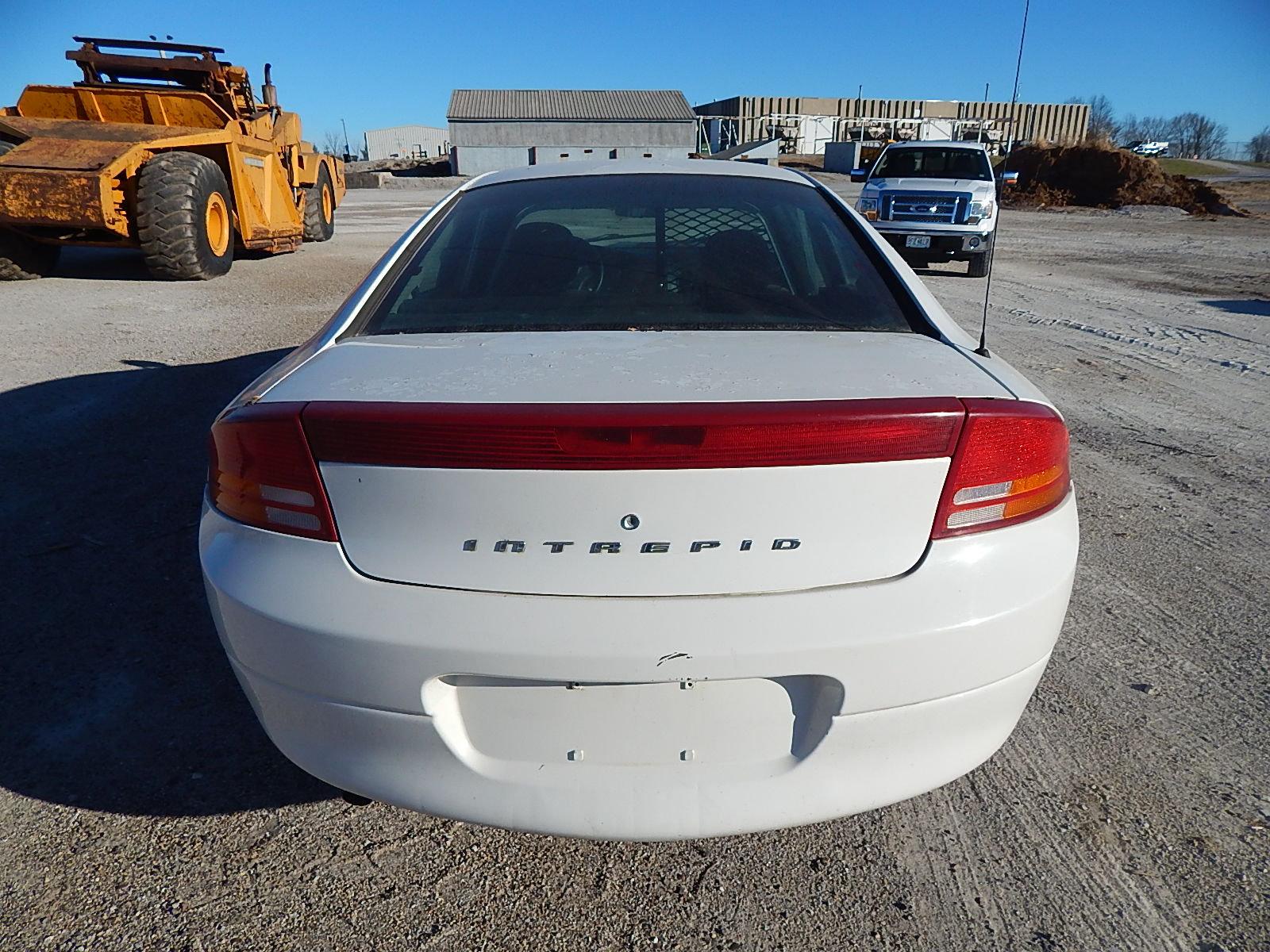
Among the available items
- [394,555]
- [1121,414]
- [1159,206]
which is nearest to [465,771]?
[394,555]

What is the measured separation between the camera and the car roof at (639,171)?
2.87m

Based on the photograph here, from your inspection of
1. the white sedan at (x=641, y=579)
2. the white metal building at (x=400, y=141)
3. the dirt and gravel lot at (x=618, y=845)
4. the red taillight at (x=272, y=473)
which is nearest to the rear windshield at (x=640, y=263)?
the white sedan at (x=641, y=579)

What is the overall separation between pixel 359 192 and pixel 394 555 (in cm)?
3850

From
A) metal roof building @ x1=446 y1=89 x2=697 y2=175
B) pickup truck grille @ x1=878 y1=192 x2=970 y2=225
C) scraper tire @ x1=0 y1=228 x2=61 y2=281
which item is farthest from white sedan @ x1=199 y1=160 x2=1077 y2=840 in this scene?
metal roof building @ x1=446 y1=89 x2=697 y2=175

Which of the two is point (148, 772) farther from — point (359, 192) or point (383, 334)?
point (359, 192)

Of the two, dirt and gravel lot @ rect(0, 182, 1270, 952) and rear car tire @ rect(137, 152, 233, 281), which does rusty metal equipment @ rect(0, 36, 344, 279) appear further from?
dirt and gravel lot @ rect(0, 182, 1270, 952)

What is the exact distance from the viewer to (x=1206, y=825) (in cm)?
201

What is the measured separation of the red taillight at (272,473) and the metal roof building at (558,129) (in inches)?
2138

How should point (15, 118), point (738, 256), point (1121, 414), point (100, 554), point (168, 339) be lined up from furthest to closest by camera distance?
1. point (15, 118)
2. point (168, 339)
3. point (1121, 414)
4. point (100, 554)
5. point (738, 256)

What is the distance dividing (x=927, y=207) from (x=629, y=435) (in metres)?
12.4

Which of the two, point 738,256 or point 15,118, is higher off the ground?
point 15,118

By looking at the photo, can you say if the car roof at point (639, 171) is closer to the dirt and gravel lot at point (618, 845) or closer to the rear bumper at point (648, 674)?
the rear bumper at point (648, 674)

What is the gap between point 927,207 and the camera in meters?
12.5

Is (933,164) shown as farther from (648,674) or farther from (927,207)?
(648,674)
